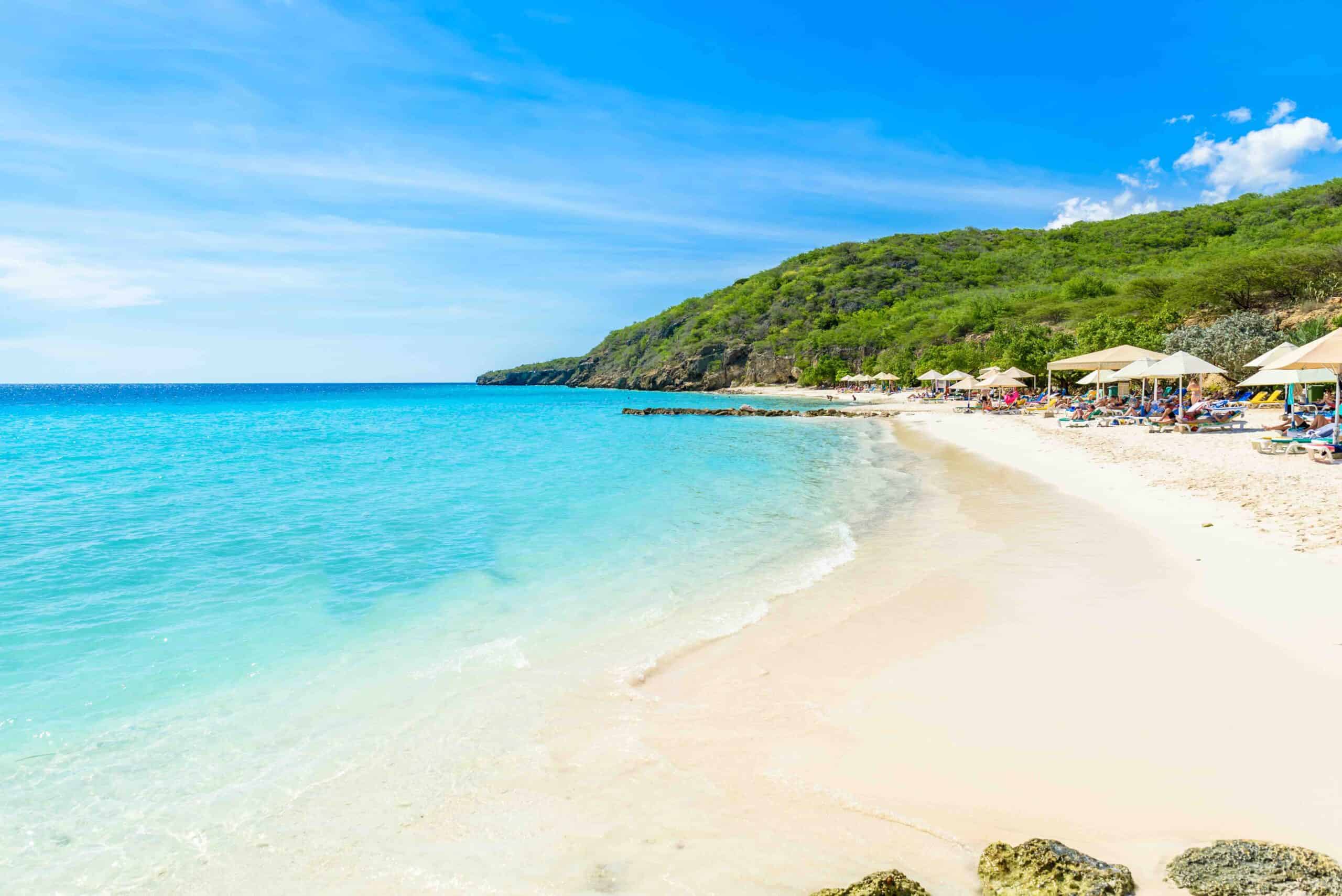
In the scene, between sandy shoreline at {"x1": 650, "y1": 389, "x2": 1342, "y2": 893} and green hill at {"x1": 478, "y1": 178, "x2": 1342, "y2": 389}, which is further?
green hill at {"x1": 478, "y1": 178, "x2": 1342, "y2": 389}

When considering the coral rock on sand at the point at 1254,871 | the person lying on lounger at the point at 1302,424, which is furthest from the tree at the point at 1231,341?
the coral rock on sand at the point at 1254,871

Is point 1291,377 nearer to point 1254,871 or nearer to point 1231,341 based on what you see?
point 1231,341

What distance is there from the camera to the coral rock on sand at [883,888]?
2.74 metres

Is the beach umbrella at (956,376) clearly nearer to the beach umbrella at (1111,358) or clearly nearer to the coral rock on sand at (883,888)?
the beach umbrella at (1111,358)

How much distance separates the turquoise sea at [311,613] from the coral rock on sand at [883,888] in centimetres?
232

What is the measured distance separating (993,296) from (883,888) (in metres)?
78.2

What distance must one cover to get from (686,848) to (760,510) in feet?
31.4

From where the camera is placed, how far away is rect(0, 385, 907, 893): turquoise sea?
415 cm

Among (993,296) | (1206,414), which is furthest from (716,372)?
(1206,414)

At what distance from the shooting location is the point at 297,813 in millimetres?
3873

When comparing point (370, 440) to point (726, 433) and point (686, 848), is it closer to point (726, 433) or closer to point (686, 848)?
point (726, 433)

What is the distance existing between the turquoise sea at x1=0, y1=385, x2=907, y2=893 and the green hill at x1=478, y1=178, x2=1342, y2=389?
3372 centimetres

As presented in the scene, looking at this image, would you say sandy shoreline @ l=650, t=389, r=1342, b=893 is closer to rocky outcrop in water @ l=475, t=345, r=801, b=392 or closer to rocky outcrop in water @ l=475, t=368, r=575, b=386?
rocky outcrop in water @ l=475, t=345, r=801, b=392

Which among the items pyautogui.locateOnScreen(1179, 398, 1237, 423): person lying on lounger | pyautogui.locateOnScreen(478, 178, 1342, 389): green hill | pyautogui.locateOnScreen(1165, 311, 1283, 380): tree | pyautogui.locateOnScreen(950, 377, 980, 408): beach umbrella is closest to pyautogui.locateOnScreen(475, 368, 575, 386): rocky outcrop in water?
pyautogui.locateOnScreen(478, 178, 1342, 389): green hill
